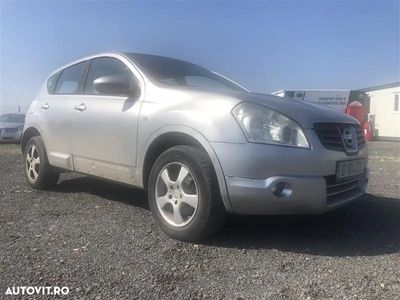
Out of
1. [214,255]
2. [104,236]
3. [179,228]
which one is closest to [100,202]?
[104,236]

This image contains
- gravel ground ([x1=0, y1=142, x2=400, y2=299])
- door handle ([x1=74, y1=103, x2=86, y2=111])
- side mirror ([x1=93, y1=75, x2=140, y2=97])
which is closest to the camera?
gravel ground ([x1=0, y1=142, x2=400, y2=299])

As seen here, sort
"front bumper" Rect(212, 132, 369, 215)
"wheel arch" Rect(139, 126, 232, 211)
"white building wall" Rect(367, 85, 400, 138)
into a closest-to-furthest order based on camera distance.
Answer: "front bumper" Rect(212, 132, 369, 215) < "wheel arch" Rect(139, 126, 232, 211) < "white building wall" Rect(367, 85, 400, 138)


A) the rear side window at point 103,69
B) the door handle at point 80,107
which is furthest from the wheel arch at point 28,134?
the rear side window at point 103,69

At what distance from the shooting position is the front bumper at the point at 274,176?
11.3 feet

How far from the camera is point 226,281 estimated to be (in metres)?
2.97

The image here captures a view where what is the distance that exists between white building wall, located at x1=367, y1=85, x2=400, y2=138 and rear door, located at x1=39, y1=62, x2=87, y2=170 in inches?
945

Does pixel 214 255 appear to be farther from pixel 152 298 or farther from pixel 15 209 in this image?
pixel 15 209

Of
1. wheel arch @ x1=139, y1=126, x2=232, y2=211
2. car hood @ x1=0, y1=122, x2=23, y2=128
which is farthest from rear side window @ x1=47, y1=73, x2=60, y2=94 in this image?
car hood @ x1=0, y1=122, x2=23, y2=128

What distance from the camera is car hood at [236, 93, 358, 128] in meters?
3.58

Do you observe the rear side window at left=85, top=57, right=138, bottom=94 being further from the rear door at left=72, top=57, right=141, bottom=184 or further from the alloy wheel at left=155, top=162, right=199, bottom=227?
the alloy wheel at left=155, top=162, right=199, bottom=227

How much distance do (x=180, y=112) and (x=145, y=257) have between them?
1235mm

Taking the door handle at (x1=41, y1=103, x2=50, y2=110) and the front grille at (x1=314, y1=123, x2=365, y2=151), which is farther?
the door handle at (x1=41, y1=103, x2=50, y2=110)

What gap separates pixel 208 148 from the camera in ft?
11.8

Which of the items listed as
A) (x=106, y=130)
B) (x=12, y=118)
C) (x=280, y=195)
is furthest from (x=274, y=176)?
(x=12, y=118)
